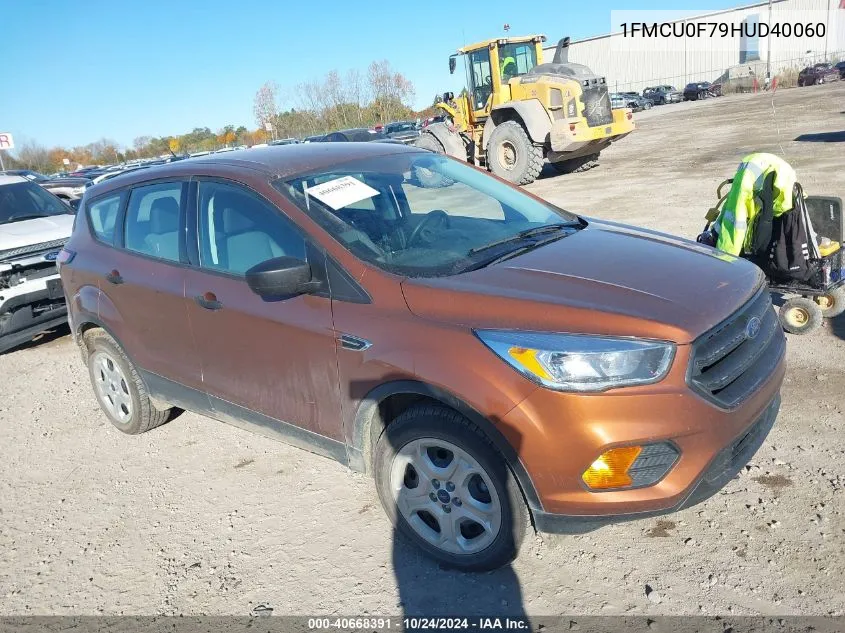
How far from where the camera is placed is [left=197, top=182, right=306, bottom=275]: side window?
312 centimetres

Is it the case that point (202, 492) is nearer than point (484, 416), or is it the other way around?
point (484, 416)

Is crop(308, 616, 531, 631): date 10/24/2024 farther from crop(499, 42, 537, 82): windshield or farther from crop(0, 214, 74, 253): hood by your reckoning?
crop(499, 42, 537, 82): windshield

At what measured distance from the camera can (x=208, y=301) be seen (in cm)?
340

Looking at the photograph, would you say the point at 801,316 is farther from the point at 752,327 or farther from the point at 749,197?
the point at 752,327

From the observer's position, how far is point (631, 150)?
20.0 m

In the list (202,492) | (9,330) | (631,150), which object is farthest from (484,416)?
(631,150)

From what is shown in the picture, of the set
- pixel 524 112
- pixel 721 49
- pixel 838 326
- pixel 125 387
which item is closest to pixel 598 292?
pixel 125 387

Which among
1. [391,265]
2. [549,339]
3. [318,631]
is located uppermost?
[391,265]

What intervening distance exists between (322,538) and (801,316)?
12.9 feet

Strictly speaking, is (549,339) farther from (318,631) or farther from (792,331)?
(792,331)

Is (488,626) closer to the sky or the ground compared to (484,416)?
closer to the ground

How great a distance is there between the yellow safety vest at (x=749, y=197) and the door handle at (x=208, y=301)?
3704mm

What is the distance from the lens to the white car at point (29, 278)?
6.21m

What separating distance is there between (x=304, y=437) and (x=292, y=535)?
50 centimetres
